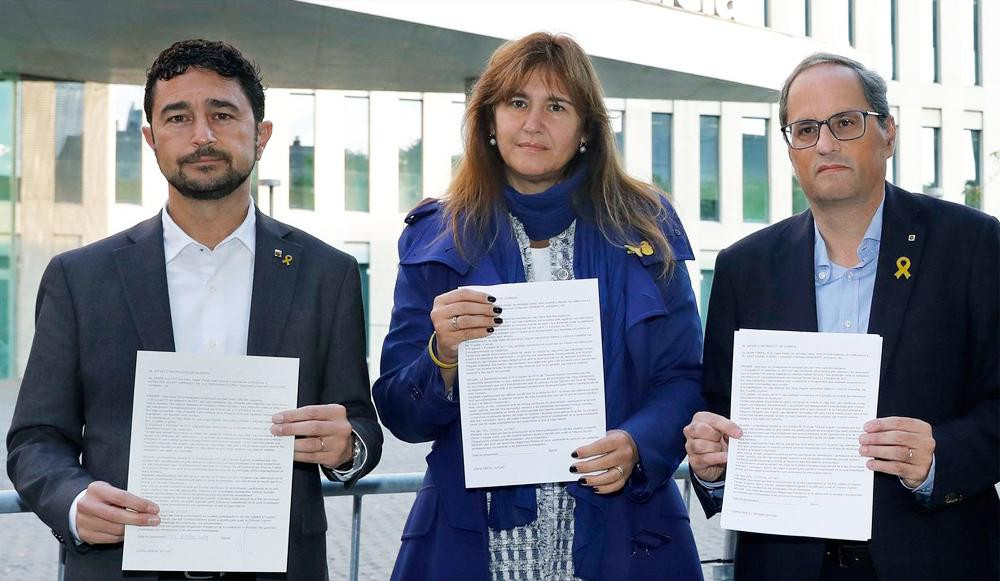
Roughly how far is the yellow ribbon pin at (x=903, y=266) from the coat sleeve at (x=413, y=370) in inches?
49.7

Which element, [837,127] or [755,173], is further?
[755,173]

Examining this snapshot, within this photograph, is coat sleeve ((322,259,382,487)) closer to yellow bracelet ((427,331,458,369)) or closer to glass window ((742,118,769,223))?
yellow bracelet ((427,331,458,369))

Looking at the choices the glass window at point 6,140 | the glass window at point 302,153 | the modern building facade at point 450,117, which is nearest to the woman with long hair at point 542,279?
the modern building facade at point 450,117

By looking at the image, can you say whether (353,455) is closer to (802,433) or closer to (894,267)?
(802,433)

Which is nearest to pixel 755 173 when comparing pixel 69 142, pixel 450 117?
pixel 450 117

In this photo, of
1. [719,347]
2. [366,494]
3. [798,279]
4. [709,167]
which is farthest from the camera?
[709,167]

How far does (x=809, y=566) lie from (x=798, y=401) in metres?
0.47

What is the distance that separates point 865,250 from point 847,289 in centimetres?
13

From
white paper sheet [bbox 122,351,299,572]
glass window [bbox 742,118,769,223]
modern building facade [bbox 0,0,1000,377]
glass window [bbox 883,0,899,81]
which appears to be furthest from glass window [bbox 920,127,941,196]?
white paper sheet [bbox 122,351,299,572]

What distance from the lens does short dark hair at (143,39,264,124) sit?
345 centimetres

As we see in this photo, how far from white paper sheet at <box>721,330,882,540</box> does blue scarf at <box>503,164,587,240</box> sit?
68 centimetres

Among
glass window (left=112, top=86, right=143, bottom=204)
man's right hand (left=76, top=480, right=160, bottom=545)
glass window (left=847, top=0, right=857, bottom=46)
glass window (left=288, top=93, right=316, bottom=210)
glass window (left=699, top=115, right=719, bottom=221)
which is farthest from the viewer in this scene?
glass window (left=847, top=0, right=857, bottom=46)

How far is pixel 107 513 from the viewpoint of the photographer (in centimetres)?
298

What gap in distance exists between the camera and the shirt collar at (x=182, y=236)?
11.3 feet
